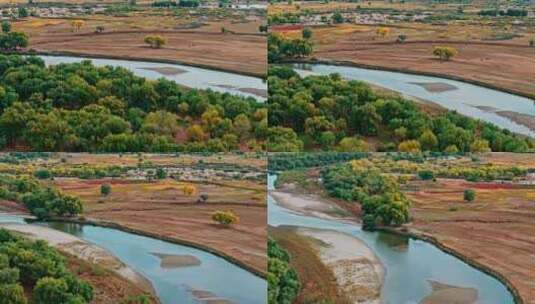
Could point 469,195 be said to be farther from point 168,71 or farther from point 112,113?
point 112,113

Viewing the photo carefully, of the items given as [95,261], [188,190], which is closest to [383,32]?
[188,190]

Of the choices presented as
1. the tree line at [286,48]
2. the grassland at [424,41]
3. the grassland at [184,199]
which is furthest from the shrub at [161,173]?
the grassland at [424,41]

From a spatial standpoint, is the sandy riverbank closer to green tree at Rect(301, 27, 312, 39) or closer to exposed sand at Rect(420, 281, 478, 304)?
exposed sand at Rect(420, 281, 478, 304)

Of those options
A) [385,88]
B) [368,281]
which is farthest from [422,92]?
[368,281]

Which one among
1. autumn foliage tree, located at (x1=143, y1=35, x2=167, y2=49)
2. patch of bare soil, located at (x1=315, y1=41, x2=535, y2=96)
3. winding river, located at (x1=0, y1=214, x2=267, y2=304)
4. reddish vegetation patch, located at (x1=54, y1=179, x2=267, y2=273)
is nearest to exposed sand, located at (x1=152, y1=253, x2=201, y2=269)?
winding river, located at (x1=0, y1=214, x2=267, y2=304)

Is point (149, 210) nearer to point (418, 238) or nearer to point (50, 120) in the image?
point (50, 120)

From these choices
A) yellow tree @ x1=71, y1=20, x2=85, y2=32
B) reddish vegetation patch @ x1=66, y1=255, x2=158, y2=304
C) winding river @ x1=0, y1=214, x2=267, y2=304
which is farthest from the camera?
yellow tree @ x1=71, y1=20, x2=85, y2=32
